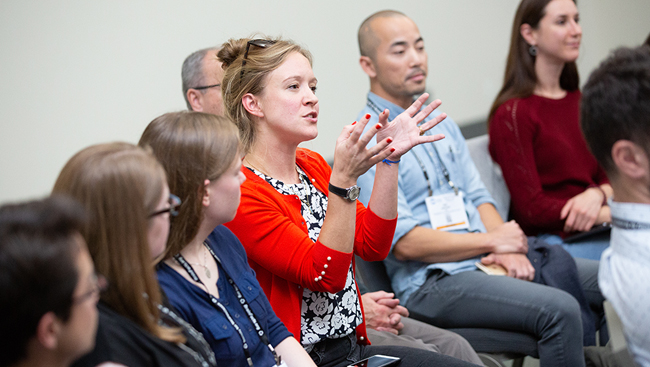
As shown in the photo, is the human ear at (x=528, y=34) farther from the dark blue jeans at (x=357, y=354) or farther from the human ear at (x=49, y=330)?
the human ear at (x=49, y=330)

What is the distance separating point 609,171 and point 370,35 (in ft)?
5.51

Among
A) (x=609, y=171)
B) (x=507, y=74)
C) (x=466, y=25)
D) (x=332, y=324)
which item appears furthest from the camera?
(x=466, y=25)

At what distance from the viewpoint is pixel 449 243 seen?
2188mm

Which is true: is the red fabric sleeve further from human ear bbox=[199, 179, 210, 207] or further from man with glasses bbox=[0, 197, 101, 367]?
man with glasses bbox=[0, 197, 101, 367]

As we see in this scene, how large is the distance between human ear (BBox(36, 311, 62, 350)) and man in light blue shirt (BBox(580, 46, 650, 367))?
3.28 feet

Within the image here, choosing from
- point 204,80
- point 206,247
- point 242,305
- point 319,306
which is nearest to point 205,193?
point 206,247

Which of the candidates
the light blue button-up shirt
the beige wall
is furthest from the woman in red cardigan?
the beige wall

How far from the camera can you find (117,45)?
2.46 metres

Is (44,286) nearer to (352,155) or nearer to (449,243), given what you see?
(352,155)

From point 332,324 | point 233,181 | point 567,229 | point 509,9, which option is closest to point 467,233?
point 567,229

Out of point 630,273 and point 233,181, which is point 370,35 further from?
point 630,273

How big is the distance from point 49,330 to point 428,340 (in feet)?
4.70

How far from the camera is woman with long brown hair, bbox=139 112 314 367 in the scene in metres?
1.19

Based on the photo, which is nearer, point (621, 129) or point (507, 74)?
point (621, 129)
